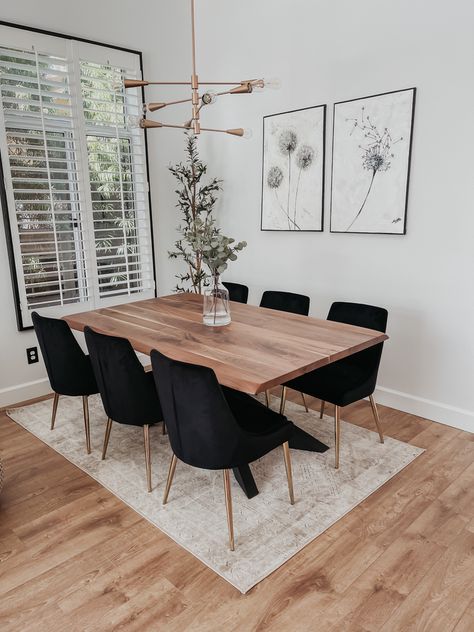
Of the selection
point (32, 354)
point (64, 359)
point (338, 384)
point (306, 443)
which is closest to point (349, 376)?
point (338, 384)

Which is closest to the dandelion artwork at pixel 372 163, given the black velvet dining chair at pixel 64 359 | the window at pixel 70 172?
the window at pixel 70 172

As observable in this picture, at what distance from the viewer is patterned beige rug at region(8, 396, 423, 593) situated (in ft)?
6.69

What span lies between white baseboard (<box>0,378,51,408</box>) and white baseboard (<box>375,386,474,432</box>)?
2.63 metres

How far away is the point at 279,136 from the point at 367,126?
830 mm

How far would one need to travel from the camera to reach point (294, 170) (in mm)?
3760

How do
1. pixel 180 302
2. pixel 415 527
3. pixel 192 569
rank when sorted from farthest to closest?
pixel 180 302, pixel 415 527, pixel 192 569

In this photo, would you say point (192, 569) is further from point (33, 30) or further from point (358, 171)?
point (33, 30)

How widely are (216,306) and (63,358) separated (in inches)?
37.4

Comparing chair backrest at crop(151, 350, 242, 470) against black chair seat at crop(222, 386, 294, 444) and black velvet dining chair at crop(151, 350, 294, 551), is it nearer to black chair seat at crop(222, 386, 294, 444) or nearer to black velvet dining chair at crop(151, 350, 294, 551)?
black velvet dining chair at crop(151, 350, 294, 551)

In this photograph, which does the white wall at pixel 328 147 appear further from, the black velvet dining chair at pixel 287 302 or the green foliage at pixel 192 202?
the black velvet dining chair at pixel 287 302

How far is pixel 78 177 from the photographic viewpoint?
12.4ft

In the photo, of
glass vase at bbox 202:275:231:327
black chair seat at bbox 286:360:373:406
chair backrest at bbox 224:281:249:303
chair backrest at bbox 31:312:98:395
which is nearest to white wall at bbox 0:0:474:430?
chair backrest at bbox 224:281:249:303

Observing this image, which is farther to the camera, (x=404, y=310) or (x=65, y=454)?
(x=404, y=310)

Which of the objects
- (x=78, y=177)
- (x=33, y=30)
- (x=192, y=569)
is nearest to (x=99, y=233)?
(x=78, y=177)
